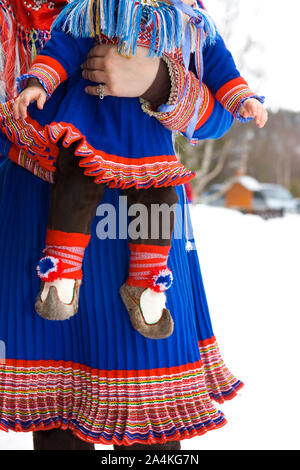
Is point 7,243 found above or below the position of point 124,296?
above

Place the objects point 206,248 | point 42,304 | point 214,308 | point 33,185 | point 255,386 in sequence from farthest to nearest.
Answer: point 206,248
point 214,308
point 255,386
point 33,185
point 42,304

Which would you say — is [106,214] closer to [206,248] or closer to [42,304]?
[42,304]

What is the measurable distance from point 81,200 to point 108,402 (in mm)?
354

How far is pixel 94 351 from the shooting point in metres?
0.85

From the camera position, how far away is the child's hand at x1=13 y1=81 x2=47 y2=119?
0.72 m

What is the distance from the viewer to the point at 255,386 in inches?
78.5

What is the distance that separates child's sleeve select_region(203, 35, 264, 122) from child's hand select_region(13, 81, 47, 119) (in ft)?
1.02

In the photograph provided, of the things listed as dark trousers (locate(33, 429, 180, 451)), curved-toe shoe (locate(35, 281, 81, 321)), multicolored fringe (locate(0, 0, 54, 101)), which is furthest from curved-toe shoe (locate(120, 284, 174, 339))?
multicolored fringe (locate(0, 0, 54, 101))

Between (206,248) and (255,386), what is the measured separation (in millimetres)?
1587

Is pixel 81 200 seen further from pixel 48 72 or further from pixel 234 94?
pixel 234 94

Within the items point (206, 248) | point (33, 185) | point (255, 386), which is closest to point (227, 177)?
point (206, 248)

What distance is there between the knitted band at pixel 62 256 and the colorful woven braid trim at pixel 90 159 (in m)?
0.11

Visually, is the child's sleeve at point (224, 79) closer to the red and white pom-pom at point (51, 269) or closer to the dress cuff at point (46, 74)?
the dress cuff at point (46, 74)

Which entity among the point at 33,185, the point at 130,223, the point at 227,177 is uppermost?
the point at 227,177
